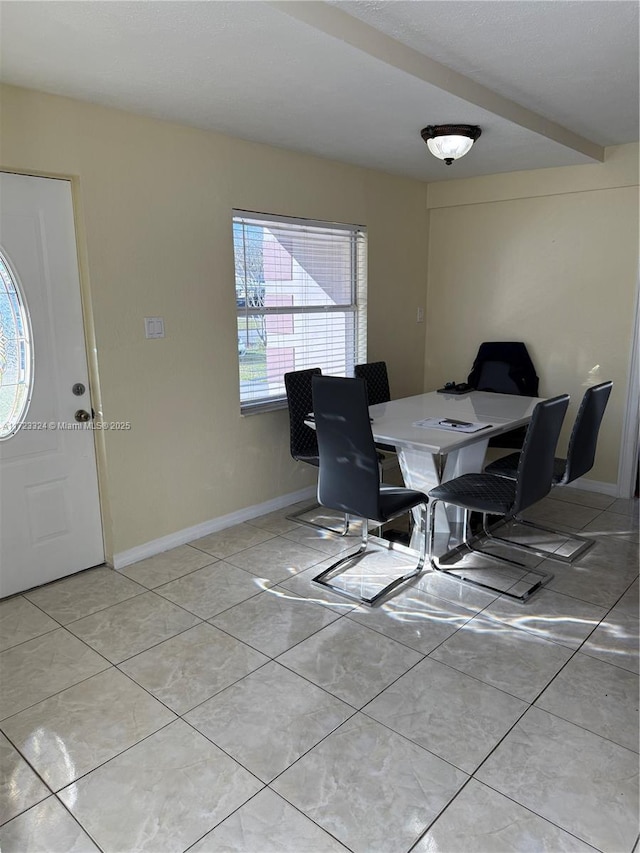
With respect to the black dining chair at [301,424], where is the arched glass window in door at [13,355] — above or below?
above

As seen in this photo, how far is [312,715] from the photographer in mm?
2084

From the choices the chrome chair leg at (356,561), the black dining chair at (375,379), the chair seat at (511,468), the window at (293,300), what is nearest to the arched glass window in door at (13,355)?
the window at (293,300)

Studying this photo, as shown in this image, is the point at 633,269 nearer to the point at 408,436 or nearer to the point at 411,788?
the point at 408,436

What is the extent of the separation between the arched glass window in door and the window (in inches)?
49.3

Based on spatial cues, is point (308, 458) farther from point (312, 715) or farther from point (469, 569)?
point (312, 715)

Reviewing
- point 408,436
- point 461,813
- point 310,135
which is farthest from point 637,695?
point 310,135

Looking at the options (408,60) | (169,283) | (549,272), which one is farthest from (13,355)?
(549,272)

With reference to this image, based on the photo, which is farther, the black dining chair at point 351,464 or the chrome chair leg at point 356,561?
the chrome chair leg at point 356,561

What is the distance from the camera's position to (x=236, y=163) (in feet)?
11.3

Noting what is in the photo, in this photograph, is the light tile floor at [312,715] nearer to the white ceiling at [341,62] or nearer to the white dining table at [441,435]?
the white dining table at [441,435]

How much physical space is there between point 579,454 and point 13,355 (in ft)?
9.34

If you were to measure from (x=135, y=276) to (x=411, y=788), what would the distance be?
8.35ft

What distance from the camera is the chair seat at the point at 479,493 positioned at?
282 cm

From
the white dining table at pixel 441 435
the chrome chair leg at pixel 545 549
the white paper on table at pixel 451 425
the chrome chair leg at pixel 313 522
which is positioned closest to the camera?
the white dining table at pixel 441 435
